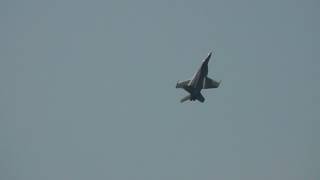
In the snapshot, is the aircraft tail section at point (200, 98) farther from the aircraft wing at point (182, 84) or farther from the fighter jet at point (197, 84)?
the aircraft wing at point (182, 84)

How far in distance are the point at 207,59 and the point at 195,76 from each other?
443 centimetres

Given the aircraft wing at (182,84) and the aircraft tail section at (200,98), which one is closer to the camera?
the aircraft tail section at (200,98)

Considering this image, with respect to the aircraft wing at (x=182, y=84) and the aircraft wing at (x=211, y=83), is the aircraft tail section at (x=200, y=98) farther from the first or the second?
the aircraft wing at (x=182, y=84)

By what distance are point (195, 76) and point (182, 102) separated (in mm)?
6094

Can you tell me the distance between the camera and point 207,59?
5069 inches

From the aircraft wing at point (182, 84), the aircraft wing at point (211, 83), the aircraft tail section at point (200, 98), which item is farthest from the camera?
the aircraft wing at point (211, 83)

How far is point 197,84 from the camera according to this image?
128m

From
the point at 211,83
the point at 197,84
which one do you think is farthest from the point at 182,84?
the point at 211,83

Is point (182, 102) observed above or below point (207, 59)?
below

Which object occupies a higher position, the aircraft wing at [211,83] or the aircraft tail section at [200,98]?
the aircraft wing at [211,83]

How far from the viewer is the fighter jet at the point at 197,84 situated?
12812 cm

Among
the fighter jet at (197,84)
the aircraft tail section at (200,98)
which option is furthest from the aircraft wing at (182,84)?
the aircraft tail section at (200,98)

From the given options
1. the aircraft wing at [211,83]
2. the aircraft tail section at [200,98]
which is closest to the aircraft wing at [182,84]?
the aircraft tail section at [200,98]

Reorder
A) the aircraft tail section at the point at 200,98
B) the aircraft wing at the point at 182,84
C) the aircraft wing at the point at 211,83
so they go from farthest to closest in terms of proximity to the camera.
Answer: the aircraft wing at the point at 211,83
the aircraft wing at the point at 182,84
the aircraft tail section at the point at 200,98
